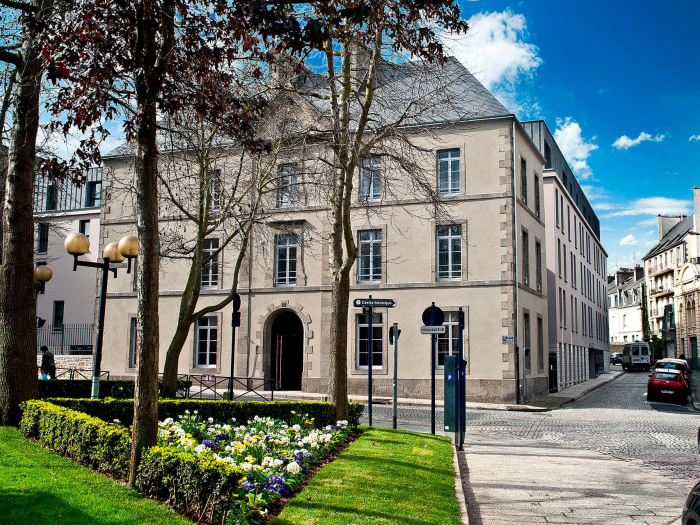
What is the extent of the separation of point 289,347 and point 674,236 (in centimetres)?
6365

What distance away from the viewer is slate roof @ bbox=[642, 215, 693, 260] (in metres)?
71.9

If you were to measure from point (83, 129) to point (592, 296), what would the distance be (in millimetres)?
49554

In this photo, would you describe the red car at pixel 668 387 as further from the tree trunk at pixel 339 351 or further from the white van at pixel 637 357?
the white van at pixel 637 357

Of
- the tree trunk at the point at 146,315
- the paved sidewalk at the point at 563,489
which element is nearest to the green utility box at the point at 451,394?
the paved sidewalk at the point at 563,489

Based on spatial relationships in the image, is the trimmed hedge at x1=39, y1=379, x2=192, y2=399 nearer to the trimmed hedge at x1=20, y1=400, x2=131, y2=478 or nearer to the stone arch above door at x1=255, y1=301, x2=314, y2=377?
the trimmed hedge at x1=20, y1=400, x2=131, y2=478

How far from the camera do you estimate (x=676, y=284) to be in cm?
7200

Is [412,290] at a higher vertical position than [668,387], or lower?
higher

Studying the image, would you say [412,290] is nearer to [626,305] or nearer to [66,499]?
[66,499]

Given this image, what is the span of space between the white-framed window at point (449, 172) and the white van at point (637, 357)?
4676cm

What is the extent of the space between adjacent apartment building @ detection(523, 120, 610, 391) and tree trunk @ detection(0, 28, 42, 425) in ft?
82.8

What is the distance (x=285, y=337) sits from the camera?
27.8 m

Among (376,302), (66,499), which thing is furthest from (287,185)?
(66,499)

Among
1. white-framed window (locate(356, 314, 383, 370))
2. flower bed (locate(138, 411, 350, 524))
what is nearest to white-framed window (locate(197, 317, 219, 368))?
white-framed window (locate(356, 314, 383, 370))

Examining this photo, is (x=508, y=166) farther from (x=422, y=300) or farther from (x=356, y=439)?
(x=356, y=439)
